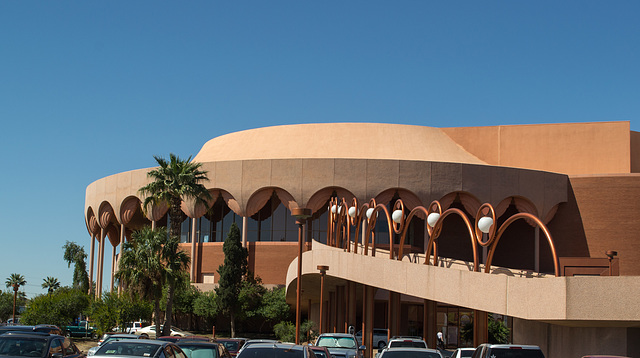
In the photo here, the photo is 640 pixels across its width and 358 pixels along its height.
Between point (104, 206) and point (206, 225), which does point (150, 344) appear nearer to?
point (206, 225)

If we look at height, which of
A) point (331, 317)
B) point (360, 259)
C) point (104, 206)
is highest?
point (104, 206)

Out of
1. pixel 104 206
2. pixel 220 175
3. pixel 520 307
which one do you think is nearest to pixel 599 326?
pixel 520 307

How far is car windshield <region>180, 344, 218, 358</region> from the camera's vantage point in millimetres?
Result: 16969

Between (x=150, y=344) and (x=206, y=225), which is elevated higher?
(x=206, y=225)

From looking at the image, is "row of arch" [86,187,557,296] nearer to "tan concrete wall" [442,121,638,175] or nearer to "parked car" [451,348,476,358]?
"tan concrete wall" [442,121,638,175]

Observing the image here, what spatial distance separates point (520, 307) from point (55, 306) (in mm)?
41459

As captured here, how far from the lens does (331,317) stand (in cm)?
5222

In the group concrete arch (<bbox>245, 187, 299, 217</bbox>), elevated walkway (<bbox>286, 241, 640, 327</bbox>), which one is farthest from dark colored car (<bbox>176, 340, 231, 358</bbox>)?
concrete arch (<bbox>245, 187, 299, 217</bbox>)

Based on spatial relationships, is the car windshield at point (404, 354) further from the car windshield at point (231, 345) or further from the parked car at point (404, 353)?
the car windshield at point (231, 345)

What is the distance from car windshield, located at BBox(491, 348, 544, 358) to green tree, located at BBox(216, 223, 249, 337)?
4197 cm

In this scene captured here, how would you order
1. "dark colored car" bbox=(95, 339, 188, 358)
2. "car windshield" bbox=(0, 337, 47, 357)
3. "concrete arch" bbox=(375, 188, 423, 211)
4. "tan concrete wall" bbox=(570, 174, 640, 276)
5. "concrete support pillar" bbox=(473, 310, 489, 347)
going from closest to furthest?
"dark colored car" bbox=(95, 339, 188, 358), "car windshield" bbox=(0, 337, 47, 357), "concrete support pillar" bbox=(473, 310, 489, 347), "tan concrete wall" bbox=(570, 174, 640, 276), "concrete arch" bbox=(375, 188, 423, 211)

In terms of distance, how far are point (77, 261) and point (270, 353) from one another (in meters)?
→ 108

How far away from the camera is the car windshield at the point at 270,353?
12.3 meters

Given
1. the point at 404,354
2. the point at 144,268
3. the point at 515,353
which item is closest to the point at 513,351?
the point at 515,353
